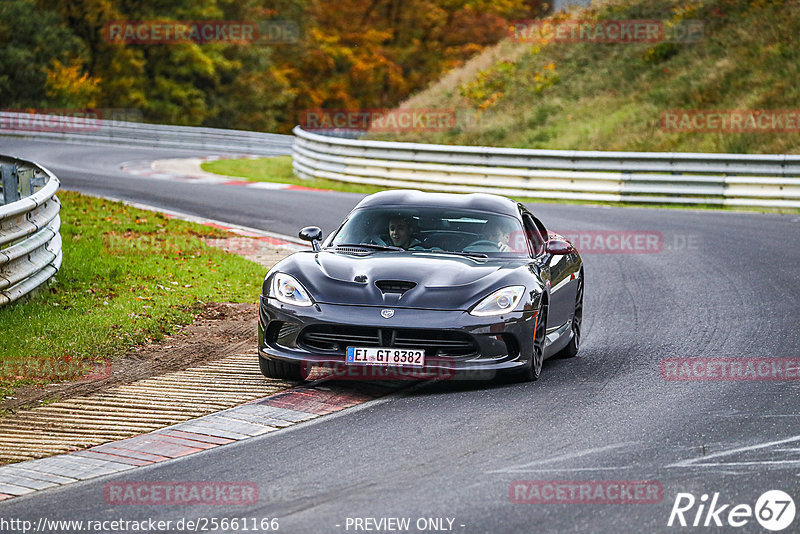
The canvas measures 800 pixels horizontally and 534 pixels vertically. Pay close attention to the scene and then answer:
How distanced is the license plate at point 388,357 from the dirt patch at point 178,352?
1806mm

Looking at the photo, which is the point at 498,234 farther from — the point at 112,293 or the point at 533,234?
the point at 112,293

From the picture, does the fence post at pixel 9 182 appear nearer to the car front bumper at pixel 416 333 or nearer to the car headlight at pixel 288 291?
the car headlight at pixel 288 291

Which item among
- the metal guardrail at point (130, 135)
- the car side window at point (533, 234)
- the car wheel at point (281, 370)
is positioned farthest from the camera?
the metal guardrail at point (130, 135)

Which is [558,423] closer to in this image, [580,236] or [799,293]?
[799,293]

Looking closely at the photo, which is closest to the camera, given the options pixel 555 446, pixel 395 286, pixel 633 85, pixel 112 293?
pixel 555 446

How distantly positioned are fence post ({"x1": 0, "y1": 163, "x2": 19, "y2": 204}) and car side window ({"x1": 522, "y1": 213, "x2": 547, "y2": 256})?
6732 mm

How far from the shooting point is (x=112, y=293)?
11.6 m

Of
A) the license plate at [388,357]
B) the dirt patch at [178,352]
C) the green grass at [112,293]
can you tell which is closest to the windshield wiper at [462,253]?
the license plate at [388,357]

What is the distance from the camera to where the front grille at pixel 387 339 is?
794 cm

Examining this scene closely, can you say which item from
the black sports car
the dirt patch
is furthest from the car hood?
the dirt patch

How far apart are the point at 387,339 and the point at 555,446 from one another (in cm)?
167

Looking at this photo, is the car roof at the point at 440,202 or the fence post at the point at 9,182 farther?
the fence post at the point at 9,182

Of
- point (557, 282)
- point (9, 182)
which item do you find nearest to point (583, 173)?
point (9, 182)

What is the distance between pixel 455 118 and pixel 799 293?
22885 millimetres
